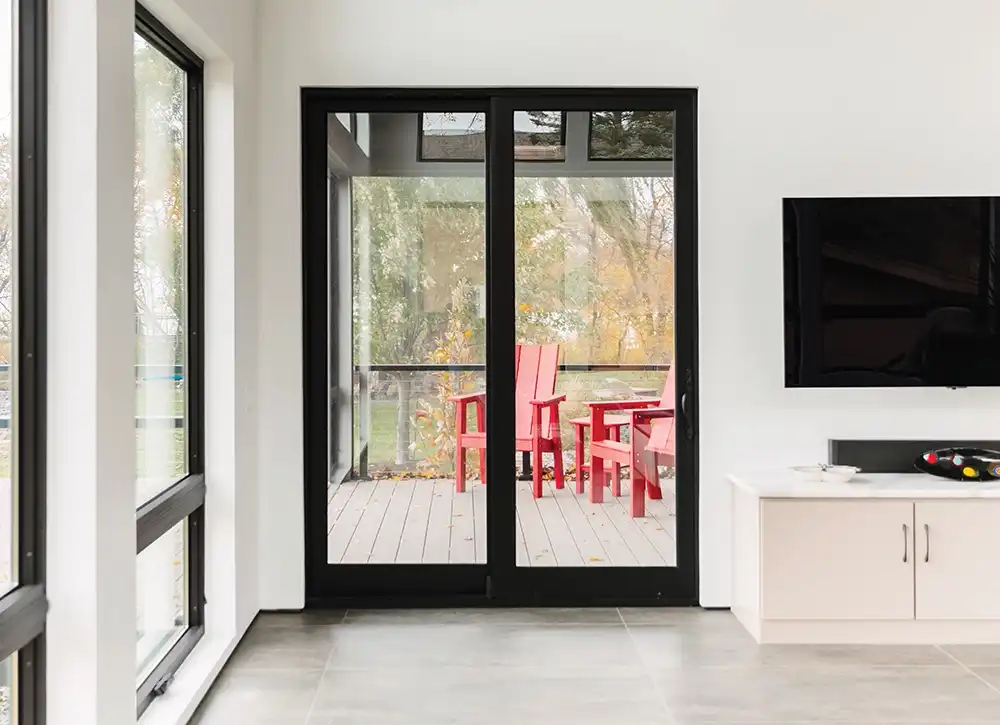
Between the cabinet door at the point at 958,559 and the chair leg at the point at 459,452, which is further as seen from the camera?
the chair leg at the point at 459,452

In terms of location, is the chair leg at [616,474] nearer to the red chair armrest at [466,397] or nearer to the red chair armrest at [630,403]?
the red chair armrest at [630,403]

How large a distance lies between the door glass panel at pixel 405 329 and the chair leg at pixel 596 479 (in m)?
0.49

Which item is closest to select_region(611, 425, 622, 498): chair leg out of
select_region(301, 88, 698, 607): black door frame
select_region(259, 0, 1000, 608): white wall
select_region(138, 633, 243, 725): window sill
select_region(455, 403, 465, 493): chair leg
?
select_region(301, 88, 698, 607): black door frame

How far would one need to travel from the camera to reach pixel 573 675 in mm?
3041

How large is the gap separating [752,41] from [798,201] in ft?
2.46

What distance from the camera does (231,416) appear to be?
131 inches

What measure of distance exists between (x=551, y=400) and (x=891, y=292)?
1498mm

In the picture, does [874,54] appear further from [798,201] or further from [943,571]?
[943,571]

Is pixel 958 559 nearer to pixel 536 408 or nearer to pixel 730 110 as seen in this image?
pixel 536 408

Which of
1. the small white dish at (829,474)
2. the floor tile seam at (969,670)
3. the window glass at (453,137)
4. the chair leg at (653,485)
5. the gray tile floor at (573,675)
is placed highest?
the window glass at (453,137)

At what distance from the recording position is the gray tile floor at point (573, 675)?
8.95 ft

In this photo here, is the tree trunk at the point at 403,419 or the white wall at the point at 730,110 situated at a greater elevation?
the white wall at the point at 730,110

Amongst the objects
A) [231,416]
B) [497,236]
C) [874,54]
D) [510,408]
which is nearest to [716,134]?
[874,54]

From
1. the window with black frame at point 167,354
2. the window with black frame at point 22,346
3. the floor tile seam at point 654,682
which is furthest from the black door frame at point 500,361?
the window with black frame at point 22,346
